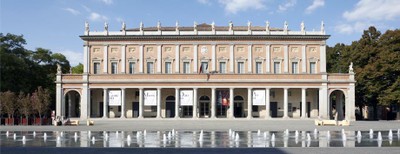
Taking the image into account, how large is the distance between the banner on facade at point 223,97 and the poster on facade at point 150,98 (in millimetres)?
8437

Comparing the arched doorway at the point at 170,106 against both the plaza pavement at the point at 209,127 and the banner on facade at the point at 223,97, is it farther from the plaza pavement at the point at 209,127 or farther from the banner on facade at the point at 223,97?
the plaza pavement at the point at 209,127

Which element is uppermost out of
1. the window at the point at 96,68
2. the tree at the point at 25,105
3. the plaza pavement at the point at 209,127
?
the window at the point at 96,68

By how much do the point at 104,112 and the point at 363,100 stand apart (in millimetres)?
35164

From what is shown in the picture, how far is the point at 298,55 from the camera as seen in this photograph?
65125 millimetres

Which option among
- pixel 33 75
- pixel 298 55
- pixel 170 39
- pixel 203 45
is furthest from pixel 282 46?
pixel 33 75

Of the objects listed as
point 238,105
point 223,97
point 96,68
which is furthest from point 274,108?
point 96,68

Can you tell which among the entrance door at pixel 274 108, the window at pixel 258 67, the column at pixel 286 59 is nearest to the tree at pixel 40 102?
the window at pixel 258 67

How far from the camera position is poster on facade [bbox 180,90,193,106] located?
60.8 m

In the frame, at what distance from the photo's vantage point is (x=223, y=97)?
61688 millimetres

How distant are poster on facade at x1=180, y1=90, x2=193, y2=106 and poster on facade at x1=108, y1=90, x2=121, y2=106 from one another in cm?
813

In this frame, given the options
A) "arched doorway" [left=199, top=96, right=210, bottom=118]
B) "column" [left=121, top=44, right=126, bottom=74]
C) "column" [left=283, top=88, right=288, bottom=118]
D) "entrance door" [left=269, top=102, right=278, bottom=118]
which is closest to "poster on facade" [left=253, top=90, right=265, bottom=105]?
"column" [left=283, top=88, right=288, bottom=118]

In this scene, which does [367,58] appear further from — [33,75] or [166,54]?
[33,75]

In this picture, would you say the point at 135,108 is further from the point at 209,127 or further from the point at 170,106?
the point at 209,127

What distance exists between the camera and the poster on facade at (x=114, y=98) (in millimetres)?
61031
